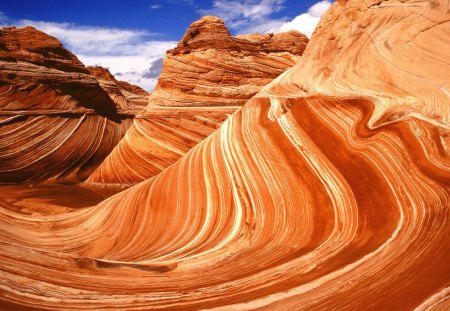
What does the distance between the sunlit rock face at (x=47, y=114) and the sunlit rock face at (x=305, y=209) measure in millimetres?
9374

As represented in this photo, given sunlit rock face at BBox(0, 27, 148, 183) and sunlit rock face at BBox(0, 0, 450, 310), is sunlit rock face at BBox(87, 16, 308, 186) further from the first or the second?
sunlit rock face at BBox(0, 0, 450, 310)

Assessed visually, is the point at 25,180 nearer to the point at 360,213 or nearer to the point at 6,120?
the point at 6,120

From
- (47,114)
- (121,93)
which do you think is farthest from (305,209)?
(121,93)

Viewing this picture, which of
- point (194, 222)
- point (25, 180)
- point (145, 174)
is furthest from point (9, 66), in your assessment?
point (194, 222)

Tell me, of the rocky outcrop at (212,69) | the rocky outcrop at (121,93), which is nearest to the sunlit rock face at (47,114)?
the rocky outcrop at (121,93)

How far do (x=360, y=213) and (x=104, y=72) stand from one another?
30.5 metres

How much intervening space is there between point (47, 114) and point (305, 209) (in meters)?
16.9

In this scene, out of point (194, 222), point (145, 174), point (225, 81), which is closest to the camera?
point (194, 222)

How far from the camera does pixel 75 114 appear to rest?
19578 millimetres

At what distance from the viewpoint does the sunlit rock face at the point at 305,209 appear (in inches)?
125

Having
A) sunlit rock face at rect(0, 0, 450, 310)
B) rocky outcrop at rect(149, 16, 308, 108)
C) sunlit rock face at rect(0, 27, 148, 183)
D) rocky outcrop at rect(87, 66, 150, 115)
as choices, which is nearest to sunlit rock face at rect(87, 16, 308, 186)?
rocky outcrop at rect(149, 16, 308, 108)

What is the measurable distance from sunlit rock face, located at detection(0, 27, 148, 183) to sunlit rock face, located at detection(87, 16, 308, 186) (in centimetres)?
278

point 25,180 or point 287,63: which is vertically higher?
point 287,63

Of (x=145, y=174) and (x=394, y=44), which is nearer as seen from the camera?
(x=394, y=44)
